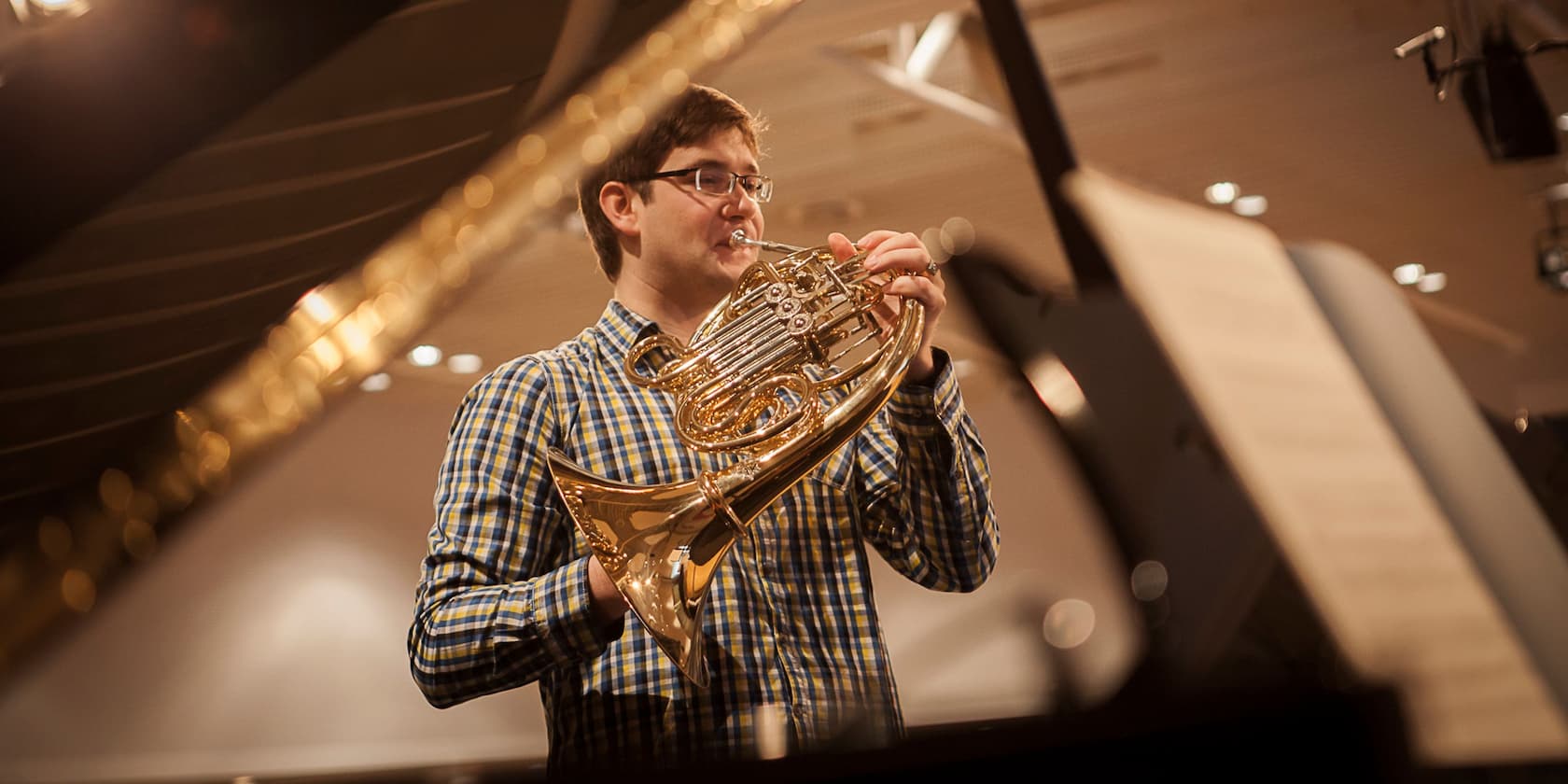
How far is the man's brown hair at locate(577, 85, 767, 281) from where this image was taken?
4.02ft

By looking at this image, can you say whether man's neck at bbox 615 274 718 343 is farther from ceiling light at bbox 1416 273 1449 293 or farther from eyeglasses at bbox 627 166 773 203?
ceiling light at bbox 1416 273 1449 293

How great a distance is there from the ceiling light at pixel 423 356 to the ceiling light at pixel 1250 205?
1.73m

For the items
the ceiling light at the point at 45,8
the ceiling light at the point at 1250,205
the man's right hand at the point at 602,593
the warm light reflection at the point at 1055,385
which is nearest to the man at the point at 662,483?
the man's right hand at the point at 602,593

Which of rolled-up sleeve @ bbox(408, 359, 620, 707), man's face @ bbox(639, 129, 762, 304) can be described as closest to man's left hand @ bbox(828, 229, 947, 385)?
man's face @ bbox(639, 129, 762, 304)

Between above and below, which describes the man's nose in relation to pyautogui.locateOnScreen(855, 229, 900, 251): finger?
above

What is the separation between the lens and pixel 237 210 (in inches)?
50.3

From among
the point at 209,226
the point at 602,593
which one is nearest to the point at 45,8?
the point at 209,226

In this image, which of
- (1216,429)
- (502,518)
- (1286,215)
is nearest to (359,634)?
(502,518)

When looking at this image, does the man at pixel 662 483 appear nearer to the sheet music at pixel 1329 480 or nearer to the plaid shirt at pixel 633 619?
the plaid shirt at pixel 633 619

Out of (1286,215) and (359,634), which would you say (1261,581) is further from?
(1286,215)

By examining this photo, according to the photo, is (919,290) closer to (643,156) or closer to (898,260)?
(898,260)

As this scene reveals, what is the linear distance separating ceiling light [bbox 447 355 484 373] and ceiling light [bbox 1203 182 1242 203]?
67.8 inches

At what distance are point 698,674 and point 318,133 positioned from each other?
0.85m

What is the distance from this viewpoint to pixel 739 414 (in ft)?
3.47
